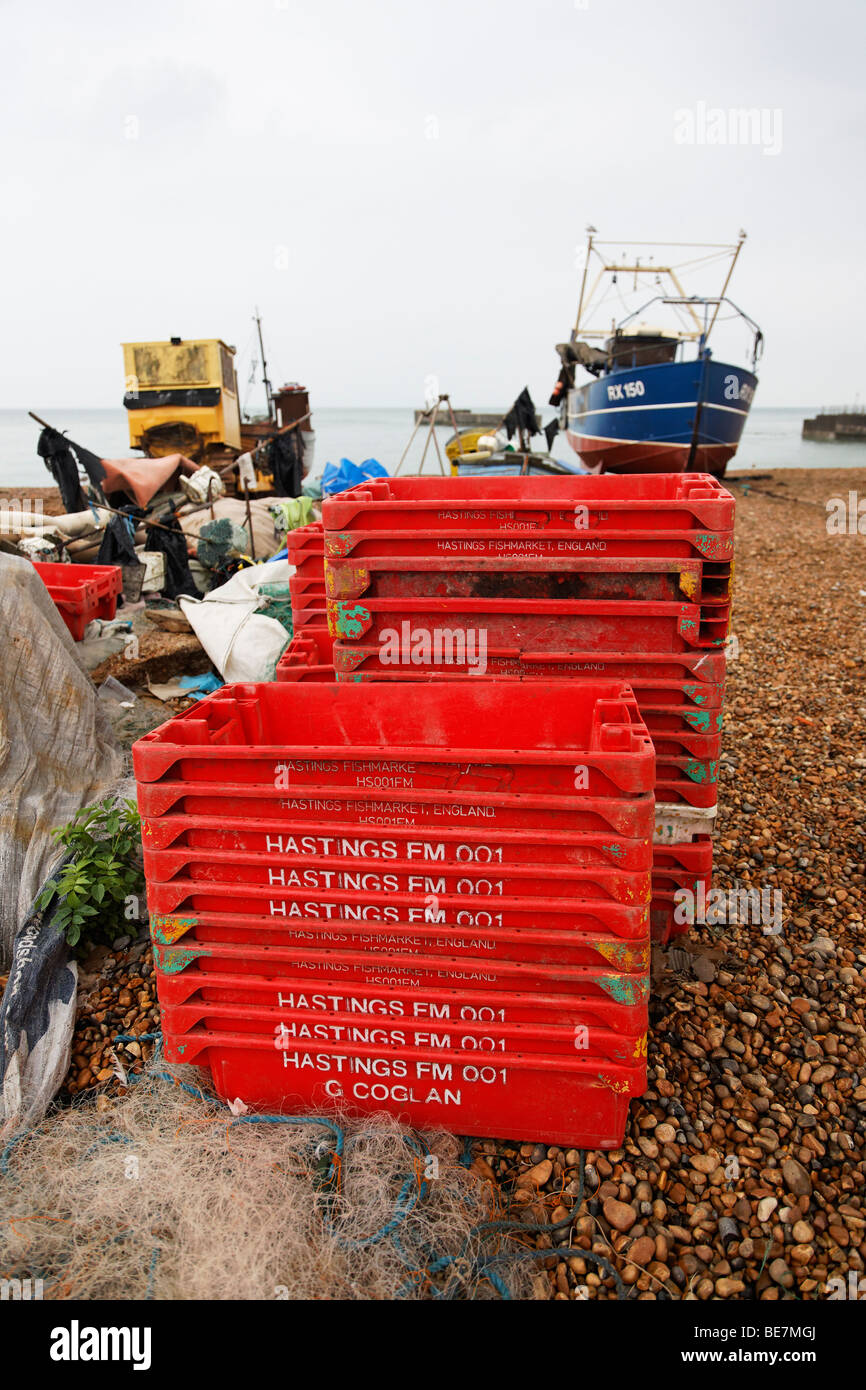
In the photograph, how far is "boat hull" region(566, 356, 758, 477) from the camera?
1938cm

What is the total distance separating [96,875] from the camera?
388cm

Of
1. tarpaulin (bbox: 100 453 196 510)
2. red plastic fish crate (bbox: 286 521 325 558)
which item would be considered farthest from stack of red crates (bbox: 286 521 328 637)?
tarpaulin (bbox: 100 453 196 510)

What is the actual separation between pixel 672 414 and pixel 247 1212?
20.3 m

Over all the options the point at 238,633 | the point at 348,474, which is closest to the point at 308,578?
the point at 238,633

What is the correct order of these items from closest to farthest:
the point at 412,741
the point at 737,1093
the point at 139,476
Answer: the point at 737,1093
the point at 412,741
the point at 139,476

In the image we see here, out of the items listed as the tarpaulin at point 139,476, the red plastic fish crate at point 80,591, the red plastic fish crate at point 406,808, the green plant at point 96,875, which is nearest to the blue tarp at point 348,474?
the tarpaulin at point 139,476

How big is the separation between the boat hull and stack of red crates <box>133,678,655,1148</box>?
17.9 meters

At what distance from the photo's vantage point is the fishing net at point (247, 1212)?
2.41m

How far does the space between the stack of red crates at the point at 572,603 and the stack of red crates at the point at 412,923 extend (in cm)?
69

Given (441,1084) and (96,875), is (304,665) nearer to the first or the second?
(96,875)

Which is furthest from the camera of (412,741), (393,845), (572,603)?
(572,603)

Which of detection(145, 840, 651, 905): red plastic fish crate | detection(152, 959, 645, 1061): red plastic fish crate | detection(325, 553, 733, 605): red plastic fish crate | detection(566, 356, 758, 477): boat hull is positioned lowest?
detection(152, 959, 645, 1061): red plastic fish crate

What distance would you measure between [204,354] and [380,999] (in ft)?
50.8

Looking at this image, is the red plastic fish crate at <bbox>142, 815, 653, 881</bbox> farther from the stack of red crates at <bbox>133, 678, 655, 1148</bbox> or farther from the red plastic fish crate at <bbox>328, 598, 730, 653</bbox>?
the red plastic fish crate at <bbox>328, 598, 730, 653</bbox>
